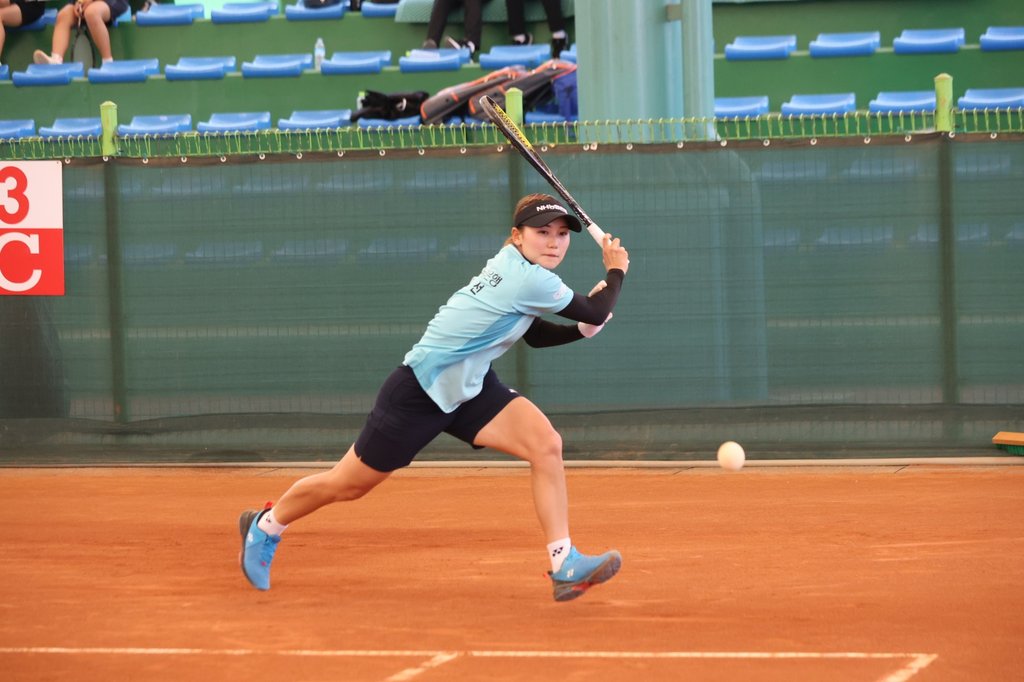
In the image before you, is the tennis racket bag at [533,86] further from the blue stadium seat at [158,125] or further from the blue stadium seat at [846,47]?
the blue stadium seat at [158,125]

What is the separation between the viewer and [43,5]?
2016cm

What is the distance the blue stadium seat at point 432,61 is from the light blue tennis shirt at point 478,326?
1112 centimetres

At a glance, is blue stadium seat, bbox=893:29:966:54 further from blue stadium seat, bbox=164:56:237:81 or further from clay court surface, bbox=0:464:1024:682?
blue stadium seat, bbox=164:56:237:81

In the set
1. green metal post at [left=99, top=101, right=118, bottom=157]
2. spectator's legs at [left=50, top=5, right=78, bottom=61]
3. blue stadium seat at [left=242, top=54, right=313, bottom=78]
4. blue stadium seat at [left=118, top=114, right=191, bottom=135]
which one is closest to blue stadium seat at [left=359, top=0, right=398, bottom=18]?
blue stadium seat at [left=242, top=54, right=313, bottom=78]

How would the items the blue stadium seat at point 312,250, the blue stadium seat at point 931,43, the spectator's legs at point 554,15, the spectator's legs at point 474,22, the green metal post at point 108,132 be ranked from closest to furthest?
the blue stadium seat at point 312,250 < the green metal post at point 108,132 < the blue stadium seat at point 931,43 < the spectator's legs at point 554,15 < the spectator's legs at point 474,22

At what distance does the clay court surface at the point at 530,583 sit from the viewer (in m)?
5.75

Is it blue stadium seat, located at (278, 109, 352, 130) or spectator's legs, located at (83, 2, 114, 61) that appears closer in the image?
blue stadium seat, located at (278, 109, 352, 130)

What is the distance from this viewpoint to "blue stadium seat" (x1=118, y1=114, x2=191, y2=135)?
17.5 meters

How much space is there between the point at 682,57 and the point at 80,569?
7.78m

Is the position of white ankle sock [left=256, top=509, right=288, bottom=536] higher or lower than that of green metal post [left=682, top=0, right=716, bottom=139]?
lower

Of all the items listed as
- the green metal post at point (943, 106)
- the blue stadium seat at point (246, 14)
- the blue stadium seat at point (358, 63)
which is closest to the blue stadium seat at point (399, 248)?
the green metal post at point (943, 106)

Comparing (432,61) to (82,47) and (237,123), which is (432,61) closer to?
(237,123)

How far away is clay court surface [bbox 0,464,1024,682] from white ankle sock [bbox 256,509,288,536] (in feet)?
0.97

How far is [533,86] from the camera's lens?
1576cm
